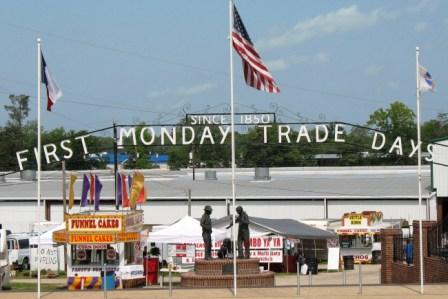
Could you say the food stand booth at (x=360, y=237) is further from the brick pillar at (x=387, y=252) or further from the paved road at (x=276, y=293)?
the paved road at (x=276, y=293)

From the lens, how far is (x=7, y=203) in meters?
73.8

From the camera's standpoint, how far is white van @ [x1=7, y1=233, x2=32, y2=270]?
175 ft

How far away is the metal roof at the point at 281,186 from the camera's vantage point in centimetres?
7056

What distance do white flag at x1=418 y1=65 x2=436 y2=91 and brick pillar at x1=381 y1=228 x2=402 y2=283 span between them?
9745 millimetres

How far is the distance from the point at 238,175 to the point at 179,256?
143ft

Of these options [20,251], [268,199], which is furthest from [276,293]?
[268,199]

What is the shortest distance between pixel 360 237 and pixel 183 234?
1400cm

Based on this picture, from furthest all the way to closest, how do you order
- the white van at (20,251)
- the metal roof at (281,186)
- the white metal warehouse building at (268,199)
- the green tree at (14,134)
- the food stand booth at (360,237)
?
the green tree at (14,134)
the metal roof at (281,186)
the white metal warehouse building at (268,199)
the food stand booth at (360,237)
the white van at (20,251)

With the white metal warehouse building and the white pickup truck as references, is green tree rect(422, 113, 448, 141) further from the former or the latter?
the white pickup truck

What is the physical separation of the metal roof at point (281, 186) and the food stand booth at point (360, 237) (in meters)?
11.5

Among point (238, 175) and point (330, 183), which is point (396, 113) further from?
point (330, 183)

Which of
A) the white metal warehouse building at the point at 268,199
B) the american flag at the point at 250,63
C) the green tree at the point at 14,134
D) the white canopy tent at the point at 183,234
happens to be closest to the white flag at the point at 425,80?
the american flag at the point at 250,63

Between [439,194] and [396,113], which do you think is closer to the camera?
[439,194]

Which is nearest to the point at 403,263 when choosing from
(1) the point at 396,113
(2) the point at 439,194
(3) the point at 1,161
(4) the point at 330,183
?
(2) the point at 439,194
